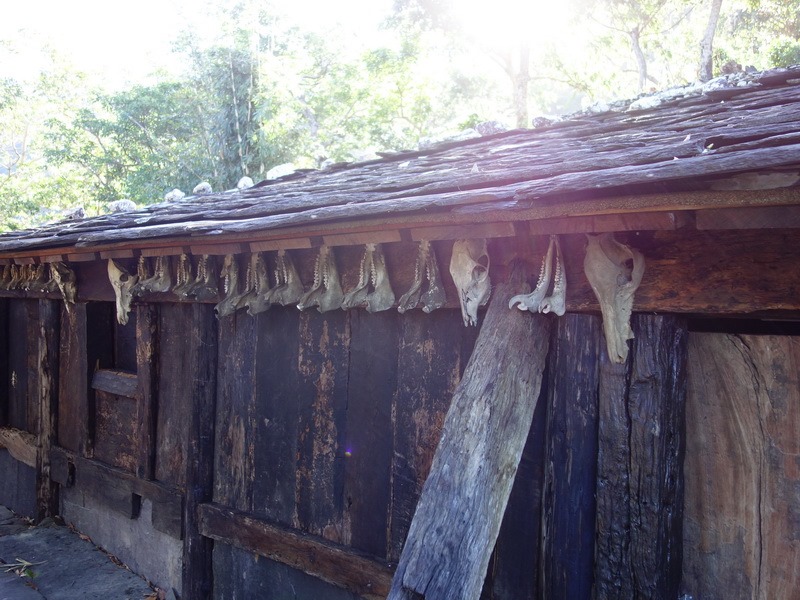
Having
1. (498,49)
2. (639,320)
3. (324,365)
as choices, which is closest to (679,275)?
(639,320)

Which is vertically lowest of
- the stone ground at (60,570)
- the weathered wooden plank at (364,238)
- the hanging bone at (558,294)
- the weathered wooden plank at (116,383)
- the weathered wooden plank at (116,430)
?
the stone ground at (60,570)

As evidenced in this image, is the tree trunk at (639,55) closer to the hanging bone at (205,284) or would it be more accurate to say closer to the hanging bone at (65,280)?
the hanging bone at (65,280)

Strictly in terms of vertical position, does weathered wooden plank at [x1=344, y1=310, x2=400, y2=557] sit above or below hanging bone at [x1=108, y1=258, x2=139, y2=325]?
below

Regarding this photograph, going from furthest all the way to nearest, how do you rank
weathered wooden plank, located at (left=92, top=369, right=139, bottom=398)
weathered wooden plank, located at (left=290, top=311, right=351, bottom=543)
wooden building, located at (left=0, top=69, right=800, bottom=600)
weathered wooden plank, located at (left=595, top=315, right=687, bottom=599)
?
weathered wooden plank, located at (left=92, top=369, right=139, bottom=398) < weathered wooden plank, located at (left=290, top=311, right=351, bottom=543) < weathered wooden plank, located at (left=595, top=315, right=687, bottom=599) < wooden building, located at (left=0, top=69, right=800, bottom=600)

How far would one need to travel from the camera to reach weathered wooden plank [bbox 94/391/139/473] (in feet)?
18.3

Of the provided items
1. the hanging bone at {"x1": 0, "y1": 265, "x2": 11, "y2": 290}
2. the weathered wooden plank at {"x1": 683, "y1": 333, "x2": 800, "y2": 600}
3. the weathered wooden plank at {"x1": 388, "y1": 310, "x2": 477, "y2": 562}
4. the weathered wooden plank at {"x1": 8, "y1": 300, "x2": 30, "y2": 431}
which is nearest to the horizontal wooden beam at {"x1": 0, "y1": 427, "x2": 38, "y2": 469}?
the weathered wooden plank at {"x1": 8, "y1": 300, "x2": 30, "y2": 431}

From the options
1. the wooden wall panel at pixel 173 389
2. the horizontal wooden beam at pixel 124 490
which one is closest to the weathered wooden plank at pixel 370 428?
the wooden wall panel at pixel 173 389

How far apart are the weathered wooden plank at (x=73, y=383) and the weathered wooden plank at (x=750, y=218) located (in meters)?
5.41

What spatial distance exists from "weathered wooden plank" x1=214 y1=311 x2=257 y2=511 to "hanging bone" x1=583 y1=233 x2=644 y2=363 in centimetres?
245

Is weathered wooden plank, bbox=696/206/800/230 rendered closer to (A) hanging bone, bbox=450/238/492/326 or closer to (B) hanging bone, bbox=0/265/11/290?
(A) hanging bone, bbox=450/238/492/326

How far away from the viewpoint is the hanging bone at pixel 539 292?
2.58 m

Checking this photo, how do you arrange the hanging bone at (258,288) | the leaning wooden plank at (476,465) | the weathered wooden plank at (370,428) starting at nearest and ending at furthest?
the leaning wooden plank at (476,465) < the weathered wooden plank at (370,428) < the hanging bone at (258,288)

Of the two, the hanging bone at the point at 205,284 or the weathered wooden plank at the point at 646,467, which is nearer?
the weathered wooden plank at the point at 646,467

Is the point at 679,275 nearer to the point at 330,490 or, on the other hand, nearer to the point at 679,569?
the point at 679,569
